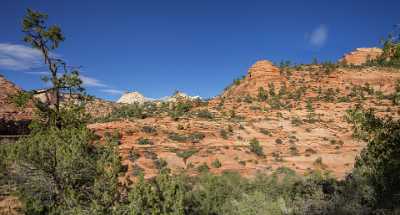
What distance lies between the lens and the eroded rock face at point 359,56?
226ft

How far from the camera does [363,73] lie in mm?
55938

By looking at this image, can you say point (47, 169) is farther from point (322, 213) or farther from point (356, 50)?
point (356, 50)

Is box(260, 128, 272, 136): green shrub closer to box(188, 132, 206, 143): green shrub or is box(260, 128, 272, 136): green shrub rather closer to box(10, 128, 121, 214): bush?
box(188, 132, 206, 143): green shrub

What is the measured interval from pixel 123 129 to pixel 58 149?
23.2 meters

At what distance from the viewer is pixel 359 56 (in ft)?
230

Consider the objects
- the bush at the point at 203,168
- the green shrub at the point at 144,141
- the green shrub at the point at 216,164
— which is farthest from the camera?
the green shrub at the point at 144,141

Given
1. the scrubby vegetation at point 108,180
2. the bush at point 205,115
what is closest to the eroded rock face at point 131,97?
the bush at point 205,115

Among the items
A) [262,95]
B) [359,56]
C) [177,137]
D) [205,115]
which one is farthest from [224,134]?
[359,56]

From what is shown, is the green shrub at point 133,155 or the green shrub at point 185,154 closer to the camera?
the green shrub at point 133,155

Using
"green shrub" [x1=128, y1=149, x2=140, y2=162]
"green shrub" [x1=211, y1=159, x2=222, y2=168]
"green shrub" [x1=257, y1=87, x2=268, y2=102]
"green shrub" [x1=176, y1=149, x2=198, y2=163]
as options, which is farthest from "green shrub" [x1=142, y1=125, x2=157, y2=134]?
"green shrub" [x1=257, y1=87, x2=268, y2=102]

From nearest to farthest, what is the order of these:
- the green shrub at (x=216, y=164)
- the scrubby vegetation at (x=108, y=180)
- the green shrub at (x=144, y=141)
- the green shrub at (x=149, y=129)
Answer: the scrubby vegetation at (x=108, y=180)
the green shrub at (x=216, y=164)
the green shrub at (x=144, y=141)
the green shrub at (x=149, y=129)

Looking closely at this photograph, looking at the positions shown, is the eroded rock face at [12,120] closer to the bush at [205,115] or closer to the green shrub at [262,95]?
the bush at [205,115]

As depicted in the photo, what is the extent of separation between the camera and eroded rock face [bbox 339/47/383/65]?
68.8 meters

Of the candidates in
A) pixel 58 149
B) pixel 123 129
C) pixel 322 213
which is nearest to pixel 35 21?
pixel 58 149
